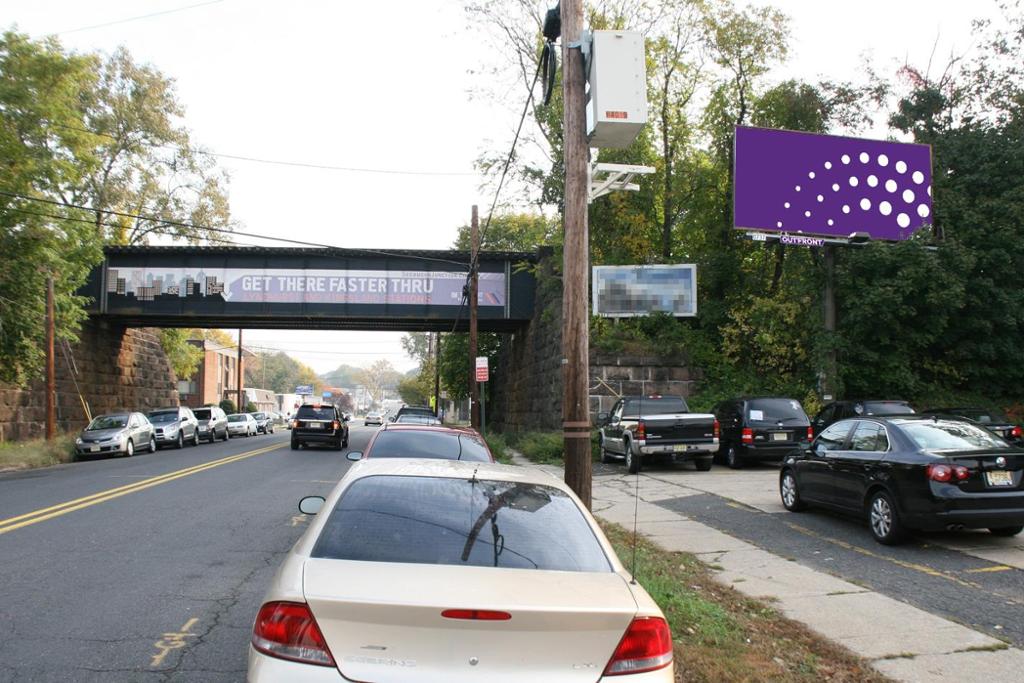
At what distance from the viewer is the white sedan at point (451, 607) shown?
2834mm

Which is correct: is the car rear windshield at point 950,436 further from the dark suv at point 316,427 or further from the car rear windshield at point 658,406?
the dark suv at point 316,427

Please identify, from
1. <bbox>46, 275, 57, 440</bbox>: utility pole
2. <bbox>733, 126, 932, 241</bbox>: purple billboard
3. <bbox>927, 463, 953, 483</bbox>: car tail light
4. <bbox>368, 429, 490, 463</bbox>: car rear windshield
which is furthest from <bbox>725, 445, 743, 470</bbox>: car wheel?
<bbox>46, 275, 57, 440</bbox>: utility pole

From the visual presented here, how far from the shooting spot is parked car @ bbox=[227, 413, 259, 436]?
155 feet

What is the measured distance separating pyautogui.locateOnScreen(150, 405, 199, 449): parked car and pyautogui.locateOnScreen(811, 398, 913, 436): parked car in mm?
23244

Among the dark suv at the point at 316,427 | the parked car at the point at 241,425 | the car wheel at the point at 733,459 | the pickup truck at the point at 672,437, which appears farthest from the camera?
the parked car at the point at 241,425

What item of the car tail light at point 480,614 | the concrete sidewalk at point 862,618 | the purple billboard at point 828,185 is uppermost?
the purple billboard at point 828,185

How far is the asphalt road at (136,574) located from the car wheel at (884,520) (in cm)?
680

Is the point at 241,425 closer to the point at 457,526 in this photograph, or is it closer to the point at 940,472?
the point at 940,472

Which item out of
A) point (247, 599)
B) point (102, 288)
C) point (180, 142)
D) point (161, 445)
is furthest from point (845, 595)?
point (180, 142)

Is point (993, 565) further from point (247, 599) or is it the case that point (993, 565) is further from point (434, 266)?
point (434, 266)

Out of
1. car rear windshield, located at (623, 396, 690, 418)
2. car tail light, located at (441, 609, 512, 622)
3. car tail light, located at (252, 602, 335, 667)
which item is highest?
car rear windshield, located at (623, 396, 690, 418)

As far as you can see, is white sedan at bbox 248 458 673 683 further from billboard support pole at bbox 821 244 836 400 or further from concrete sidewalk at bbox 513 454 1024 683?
billboard support pole at bbox 821 244 836 400

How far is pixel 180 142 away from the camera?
46.0 meters

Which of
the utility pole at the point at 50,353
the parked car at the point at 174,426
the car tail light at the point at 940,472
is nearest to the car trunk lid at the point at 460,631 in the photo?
the car tail light at the point at 940,472
